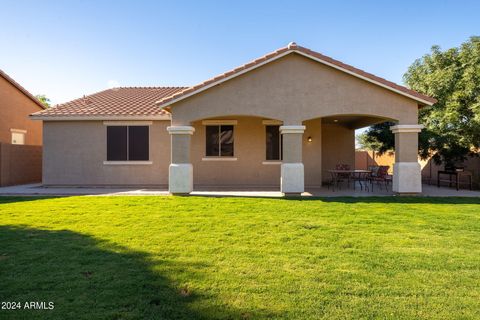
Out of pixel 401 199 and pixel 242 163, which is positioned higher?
pixel 242 163

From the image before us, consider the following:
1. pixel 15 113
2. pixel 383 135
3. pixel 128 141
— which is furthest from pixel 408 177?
pixel 15 113

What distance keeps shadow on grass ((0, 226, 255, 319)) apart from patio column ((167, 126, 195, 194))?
20.5 feet

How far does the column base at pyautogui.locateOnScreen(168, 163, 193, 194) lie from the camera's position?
1196 centimetres

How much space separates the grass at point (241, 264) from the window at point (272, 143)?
6.40m

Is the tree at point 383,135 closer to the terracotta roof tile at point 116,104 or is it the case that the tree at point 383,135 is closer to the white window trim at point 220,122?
the white window trim at point 220,122

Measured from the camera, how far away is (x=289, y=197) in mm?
11656

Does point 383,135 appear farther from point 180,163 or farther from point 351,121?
point 180,163

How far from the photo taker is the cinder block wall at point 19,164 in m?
15.6

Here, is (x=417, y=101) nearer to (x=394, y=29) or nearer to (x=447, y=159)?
(x=394, y=29)

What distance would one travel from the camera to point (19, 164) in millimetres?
16625

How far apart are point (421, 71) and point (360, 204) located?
1181cm

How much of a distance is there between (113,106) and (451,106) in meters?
16.8

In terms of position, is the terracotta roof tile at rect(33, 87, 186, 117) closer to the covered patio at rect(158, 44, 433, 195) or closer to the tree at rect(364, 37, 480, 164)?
the covered patio at rect(158, 44, 433, 195)

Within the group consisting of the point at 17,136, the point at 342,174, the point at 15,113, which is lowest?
the point at 342,174
